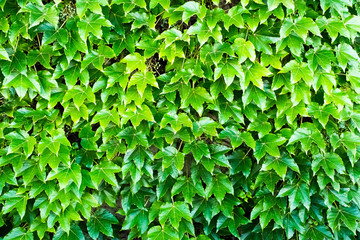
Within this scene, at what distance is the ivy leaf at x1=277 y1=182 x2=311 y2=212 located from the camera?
228 cm

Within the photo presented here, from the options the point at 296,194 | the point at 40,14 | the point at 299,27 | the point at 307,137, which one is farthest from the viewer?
the point at 296,194

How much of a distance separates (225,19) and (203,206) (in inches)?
49.5

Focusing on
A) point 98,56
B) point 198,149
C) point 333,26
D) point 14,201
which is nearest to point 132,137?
point 198,149

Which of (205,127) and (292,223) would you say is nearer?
(205,127)

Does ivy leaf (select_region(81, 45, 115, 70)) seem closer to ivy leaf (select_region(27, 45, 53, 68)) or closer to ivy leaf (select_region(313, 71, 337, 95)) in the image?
ivy leaf (select_region(27, 45, 53, 68))

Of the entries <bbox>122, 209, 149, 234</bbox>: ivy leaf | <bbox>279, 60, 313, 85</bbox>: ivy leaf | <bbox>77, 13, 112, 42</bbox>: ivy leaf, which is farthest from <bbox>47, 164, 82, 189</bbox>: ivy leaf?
<bbox>279, 60, 313, 85</bbox>: ivy leaf

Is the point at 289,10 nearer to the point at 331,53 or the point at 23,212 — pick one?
the point at 331,53

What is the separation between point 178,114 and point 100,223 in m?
0.95

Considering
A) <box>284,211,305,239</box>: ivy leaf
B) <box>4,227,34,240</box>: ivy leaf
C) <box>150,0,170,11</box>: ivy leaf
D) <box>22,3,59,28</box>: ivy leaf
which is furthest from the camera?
<box>284,211,305,239</box>: ivy leaf

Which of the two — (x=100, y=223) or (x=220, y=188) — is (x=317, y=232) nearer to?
(x=220, y=188)

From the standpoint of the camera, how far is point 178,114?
2127 mm

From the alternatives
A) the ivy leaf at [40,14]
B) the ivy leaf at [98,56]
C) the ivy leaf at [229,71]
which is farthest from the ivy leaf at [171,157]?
the ivy leaf at [40,14]

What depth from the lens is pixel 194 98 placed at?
7.01 ft

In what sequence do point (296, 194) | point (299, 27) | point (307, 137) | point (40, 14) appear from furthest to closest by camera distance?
point (296, 194), point (307, 137), point (299, 27), point (40, 14)
